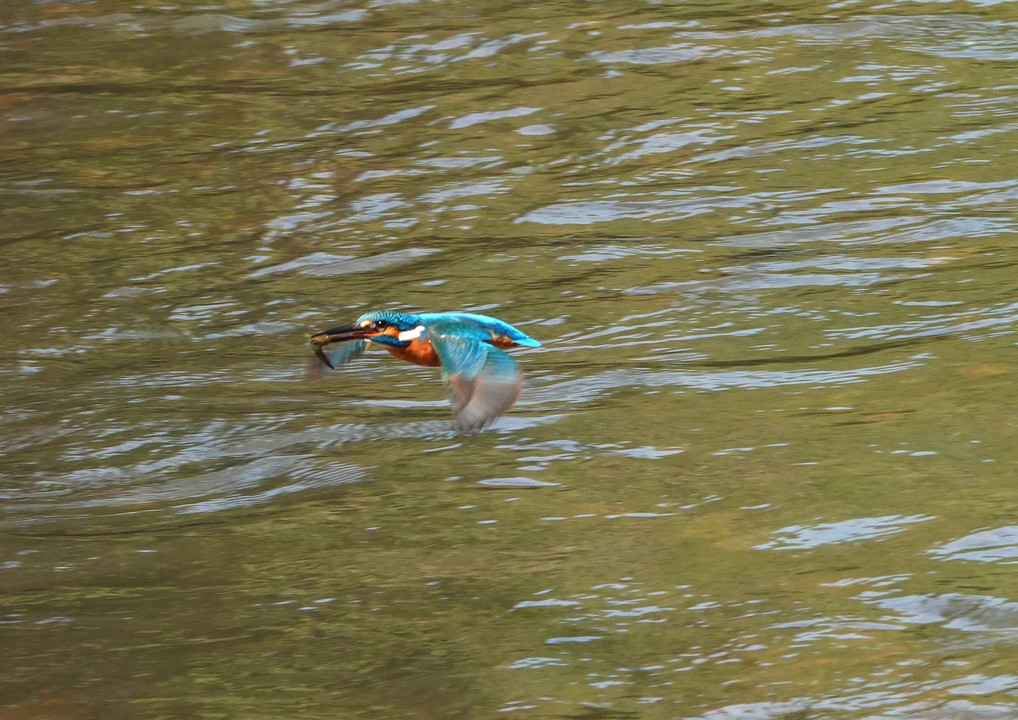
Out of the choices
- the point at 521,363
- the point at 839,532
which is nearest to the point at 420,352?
the point at 839,532

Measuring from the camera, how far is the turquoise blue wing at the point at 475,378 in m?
2.59

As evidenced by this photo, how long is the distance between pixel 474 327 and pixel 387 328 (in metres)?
0.17

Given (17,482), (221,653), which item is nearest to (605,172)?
(17,482)

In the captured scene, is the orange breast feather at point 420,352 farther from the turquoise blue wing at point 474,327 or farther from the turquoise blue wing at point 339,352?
the turquoise blue wing at point 339,352

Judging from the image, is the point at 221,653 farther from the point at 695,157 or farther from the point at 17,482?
the point at 695,157

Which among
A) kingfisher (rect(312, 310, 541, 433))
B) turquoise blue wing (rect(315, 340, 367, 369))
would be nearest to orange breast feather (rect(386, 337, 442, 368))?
kingfisher (rect(312, 310, 541, 433))

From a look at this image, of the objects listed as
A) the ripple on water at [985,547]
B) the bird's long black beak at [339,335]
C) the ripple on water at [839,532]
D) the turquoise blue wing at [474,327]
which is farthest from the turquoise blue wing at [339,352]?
the ripple on water at [985,547]

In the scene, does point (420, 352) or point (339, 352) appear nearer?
point (420, 352)

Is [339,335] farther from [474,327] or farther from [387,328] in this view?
[474,327]

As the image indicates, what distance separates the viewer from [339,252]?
478 centimetres

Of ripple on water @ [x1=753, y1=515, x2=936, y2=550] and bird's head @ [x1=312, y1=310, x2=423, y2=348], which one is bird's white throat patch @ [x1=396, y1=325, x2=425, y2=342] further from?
ripple on water @ [x1=753, y1=515, x2=936, y2=550]

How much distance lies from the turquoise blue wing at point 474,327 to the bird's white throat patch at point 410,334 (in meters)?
0.01

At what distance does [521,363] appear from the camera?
3965 mm

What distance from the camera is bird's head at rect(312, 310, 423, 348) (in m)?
2.83
